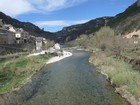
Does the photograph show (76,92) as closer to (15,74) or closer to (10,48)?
(15,74)

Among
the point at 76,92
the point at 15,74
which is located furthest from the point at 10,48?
the point at 76,92

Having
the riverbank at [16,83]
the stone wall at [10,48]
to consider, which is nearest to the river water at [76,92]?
the riverbank at [16,83]

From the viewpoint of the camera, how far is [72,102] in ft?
113

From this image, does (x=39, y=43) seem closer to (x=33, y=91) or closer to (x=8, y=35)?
(x=8, y=35)

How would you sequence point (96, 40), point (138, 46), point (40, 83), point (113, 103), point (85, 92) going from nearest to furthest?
point (113, 103), point (85, 92), point (40, 83), point (138, 46), point (96, 40)

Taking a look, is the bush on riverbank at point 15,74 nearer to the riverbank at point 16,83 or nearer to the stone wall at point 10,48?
the riverbank at point 16,83

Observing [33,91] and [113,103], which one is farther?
[33,91]

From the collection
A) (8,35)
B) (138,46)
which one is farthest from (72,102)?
(8,35)

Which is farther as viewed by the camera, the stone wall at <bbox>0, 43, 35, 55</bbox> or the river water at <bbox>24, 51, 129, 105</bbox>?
the stone wall at <bbox>0, 43, 35, 55</bbox>

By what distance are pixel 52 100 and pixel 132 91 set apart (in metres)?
9.45

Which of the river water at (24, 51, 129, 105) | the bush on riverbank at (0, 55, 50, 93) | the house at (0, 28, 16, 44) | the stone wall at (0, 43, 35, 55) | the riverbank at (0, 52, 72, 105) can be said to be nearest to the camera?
the river water at (24, 51, 129, 105)

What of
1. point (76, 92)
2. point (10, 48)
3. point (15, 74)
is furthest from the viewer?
point (10, 48)

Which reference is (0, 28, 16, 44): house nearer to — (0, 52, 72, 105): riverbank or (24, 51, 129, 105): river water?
(0, 52, 72, 105): riverbank

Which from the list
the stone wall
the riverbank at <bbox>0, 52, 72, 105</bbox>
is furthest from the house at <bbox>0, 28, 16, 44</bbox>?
the riverbank at <bbox>0, 52, 72, 105</bbox>
